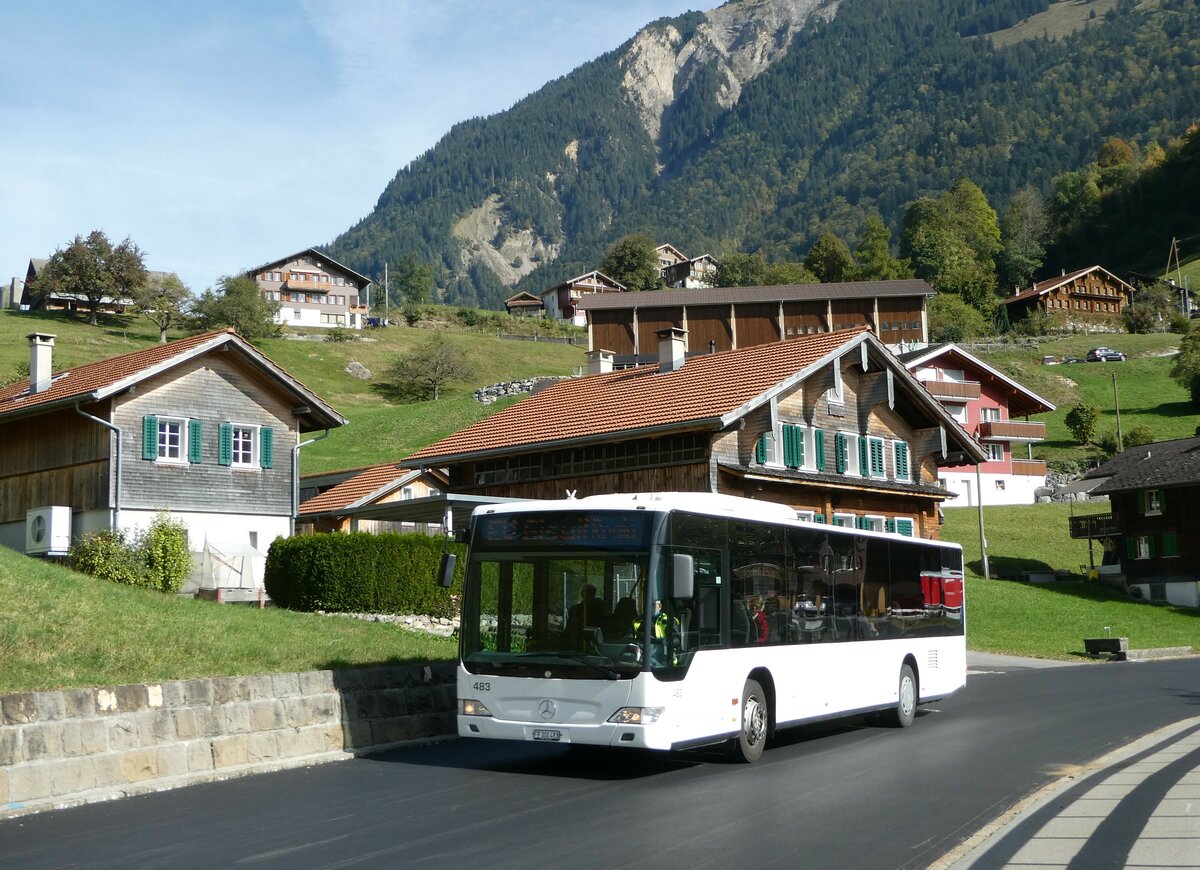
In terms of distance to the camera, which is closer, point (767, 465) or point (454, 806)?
point (454, 806)

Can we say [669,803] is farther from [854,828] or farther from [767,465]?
[767,465]

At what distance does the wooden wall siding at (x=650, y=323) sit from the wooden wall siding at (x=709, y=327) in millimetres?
2859

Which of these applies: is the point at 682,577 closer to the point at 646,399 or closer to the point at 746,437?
the point at 746,437

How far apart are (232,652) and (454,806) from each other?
19.0 feet

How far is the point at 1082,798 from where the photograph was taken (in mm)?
11133

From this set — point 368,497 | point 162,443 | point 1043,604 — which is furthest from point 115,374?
point 1043,604

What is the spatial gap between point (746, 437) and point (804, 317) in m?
61.2

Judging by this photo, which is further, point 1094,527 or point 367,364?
point 367,364

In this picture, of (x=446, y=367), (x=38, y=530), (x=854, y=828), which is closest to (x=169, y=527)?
(x=38, y=530)

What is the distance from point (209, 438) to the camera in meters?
37.8

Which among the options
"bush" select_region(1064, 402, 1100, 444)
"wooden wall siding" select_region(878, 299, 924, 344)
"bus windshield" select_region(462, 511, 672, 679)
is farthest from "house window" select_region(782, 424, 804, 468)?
"wooden wall siding" select_region(878, 299, 924, 344)

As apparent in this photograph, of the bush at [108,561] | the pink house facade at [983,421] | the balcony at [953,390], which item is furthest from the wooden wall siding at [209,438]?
the balcony at [953,390]

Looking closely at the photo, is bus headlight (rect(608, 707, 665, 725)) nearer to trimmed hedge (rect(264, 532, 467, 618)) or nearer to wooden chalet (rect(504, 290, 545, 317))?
trimmed hedge (rect(264, 532, 467, 618))

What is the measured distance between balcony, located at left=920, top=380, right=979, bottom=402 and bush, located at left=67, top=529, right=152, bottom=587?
5069 centimetres
